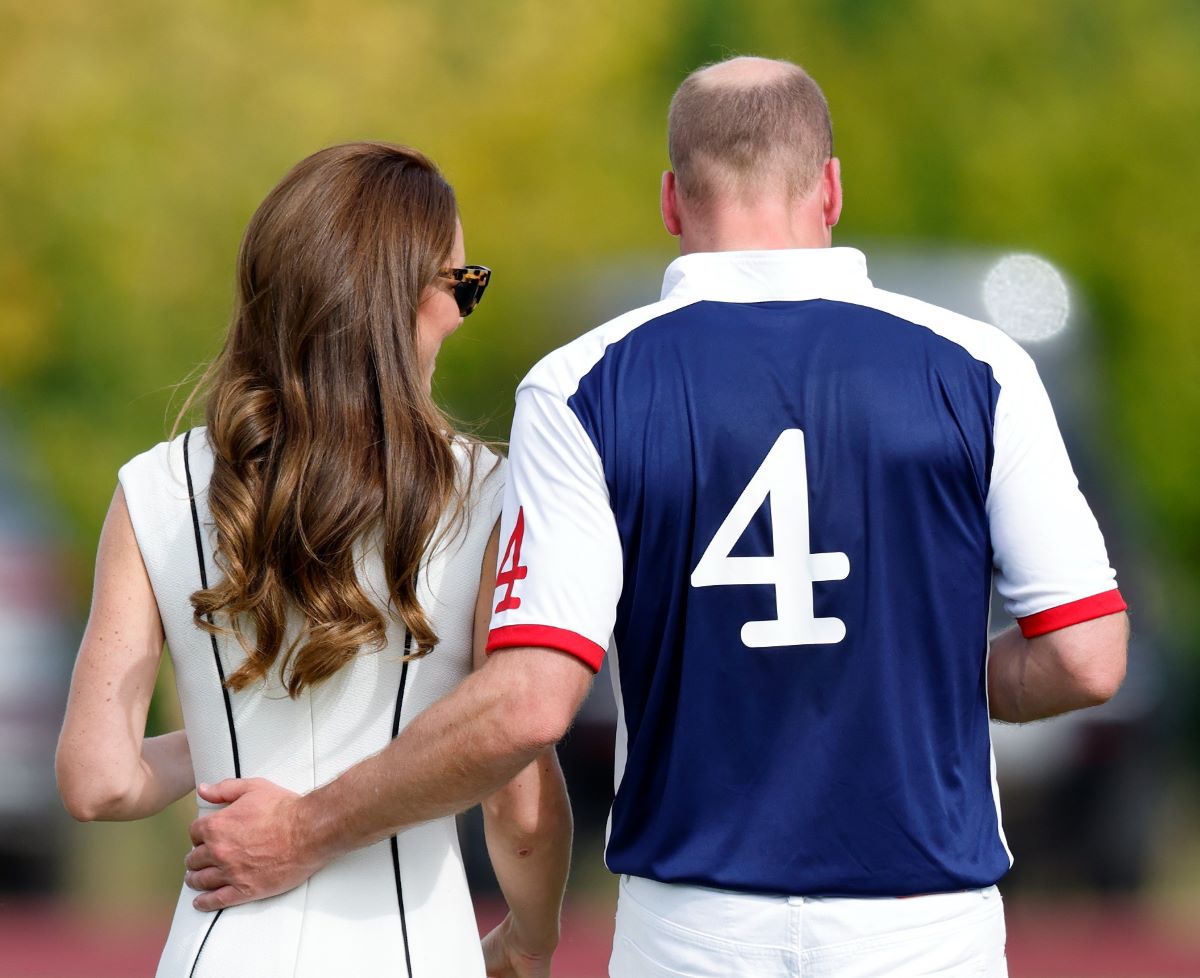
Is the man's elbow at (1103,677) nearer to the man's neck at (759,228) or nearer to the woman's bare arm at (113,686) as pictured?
the man's neck at (759,228)

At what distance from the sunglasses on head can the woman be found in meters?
0.05

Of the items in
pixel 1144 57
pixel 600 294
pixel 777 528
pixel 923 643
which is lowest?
pixel 923 643

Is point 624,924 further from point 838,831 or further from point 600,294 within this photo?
point 600,294

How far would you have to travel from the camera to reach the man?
78.4 inches

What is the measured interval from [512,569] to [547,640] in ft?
0.33

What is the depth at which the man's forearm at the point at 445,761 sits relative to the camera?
77.2 inches

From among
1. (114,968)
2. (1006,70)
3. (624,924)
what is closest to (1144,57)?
(1006,70)

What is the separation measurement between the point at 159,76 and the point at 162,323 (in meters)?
1.09

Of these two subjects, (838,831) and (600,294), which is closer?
(838,831)

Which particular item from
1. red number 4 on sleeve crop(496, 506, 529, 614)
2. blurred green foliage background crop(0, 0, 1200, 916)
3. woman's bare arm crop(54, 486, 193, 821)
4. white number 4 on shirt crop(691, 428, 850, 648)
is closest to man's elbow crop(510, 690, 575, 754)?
red number 4 on sleeve crop(496, 506, 529, 614)

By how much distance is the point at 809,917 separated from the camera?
6.58 feet

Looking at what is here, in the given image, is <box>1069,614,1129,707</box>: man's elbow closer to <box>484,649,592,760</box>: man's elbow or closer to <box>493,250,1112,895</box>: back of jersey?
<box>493,250,1112,895</box>: back of jersey

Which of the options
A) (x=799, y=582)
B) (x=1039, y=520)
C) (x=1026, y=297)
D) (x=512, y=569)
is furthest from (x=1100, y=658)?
(x=1026, y=297)

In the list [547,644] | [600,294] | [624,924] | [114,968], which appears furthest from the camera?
[600,294]
